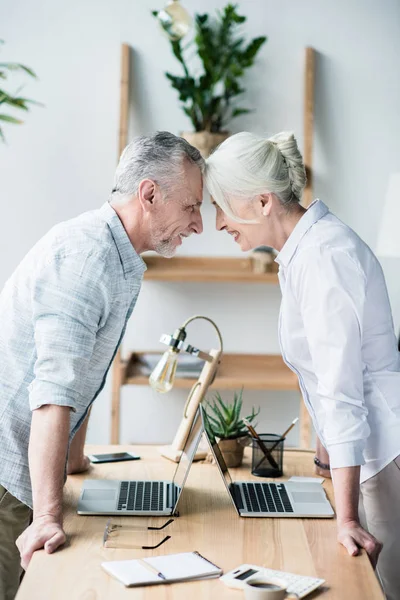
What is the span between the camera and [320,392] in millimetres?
1622

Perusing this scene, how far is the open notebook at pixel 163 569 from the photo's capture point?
138 centimetres

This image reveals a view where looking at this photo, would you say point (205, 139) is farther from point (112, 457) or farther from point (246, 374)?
point (112, 457)

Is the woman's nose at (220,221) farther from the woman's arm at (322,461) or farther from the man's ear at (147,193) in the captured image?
the woman's arm at (322,461)

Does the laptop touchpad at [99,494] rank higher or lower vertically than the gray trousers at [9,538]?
higher

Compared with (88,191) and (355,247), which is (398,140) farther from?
(355,247)

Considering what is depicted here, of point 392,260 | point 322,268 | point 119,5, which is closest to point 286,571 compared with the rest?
point 322,268

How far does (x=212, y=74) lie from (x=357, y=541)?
274 centimetres

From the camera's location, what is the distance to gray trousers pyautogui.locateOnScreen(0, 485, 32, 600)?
1809 mm

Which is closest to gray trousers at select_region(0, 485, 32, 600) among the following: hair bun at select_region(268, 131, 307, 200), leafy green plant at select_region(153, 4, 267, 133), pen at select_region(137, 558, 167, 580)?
pen at select_region(137, 558, 167, 580)

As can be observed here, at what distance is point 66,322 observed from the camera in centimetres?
167

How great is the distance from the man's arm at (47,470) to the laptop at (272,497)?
0.33 meters

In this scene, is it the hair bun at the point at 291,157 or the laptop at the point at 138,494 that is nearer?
the laptop at the point at 138,494

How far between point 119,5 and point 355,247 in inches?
110

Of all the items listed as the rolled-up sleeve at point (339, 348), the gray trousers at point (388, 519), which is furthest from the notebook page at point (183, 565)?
the gray trousers at point (388, 519)
